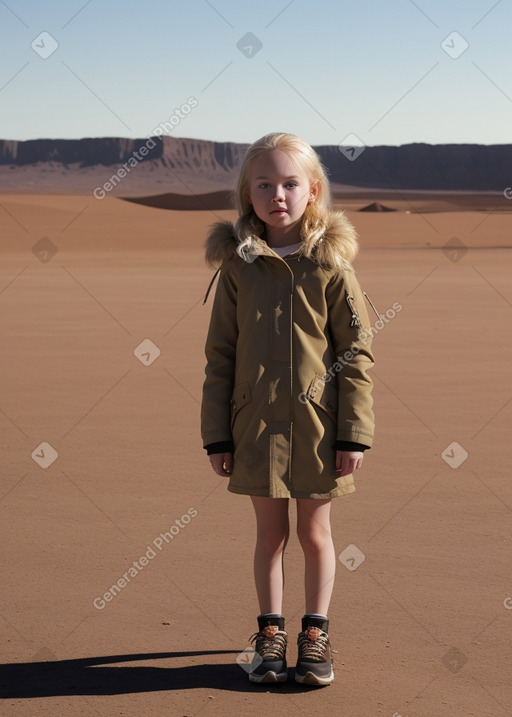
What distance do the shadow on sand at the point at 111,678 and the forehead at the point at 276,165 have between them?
176 centimetres

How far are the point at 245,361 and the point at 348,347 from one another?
0.36m

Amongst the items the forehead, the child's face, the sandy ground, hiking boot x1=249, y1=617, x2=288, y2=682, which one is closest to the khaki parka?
the child's face

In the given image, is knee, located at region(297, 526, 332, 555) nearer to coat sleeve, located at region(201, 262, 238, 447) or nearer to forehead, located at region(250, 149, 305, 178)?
coat sleeve, located at region(201, 262, 238, 447)

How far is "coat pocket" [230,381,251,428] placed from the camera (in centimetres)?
353

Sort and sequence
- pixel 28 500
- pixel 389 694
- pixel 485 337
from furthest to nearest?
pixel 485 337 < pixel 28 500 < pixel 389 694

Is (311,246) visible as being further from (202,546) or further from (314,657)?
(202,546)

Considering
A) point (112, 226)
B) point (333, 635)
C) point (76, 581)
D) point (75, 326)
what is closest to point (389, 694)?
point (333, 635)

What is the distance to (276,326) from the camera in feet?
11.5

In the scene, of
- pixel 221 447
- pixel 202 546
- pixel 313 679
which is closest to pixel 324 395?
pixel 221 447

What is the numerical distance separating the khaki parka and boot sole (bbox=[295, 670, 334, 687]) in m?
0.61

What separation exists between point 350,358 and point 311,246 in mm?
412

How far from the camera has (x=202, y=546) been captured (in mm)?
4930

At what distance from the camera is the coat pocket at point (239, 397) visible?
353 centimetres

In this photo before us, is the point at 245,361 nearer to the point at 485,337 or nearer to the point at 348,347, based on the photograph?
the point at 348,347
